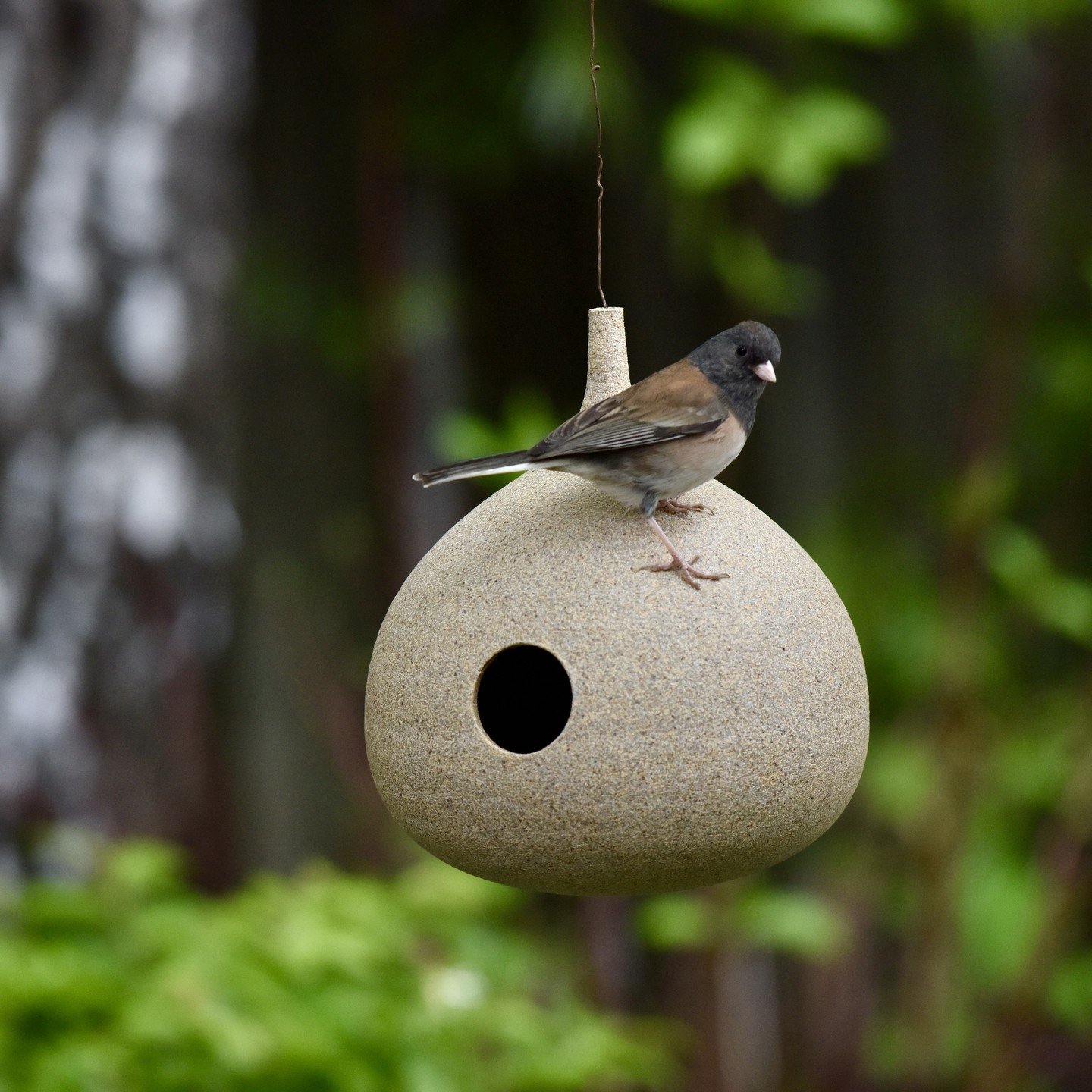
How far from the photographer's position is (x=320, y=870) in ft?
11.2

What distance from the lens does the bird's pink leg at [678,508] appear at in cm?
167

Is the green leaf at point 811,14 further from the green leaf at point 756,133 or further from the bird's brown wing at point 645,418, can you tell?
the bird's brown wing at point 645,418

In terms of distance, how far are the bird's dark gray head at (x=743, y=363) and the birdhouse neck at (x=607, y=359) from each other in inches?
4.3

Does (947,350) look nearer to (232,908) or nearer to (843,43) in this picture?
(843,43)

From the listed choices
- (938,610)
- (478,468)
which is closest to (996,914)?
(938,610)

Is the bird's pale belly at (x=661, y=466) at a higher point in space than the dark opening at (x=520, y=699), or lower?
higher

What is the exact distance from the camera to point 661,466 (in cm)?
160

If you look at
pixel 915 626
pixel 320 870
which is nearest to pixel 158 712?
pixel 320 870

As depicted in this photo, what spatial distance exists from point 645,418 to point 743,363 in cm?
17

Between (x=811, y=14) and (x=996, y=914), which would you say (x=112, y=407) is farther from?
(x=996, y=914)

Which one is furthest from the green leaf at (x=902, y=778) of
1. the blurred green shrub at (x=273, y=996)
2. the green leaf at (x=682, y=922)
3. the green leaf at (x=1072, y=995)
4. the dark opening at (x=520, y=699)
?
the dark opening at (x=520, y=699)

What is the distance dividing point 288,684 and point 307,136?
78.5 inches

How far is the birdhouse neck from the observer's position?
5.88 ft

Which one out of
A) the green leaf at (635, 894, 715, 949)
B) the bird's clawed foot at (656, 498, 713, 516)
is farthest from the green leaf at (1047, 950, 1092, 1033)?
the bird's clawed foot at (656, 498, 713, 516)
